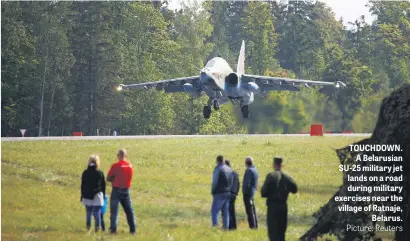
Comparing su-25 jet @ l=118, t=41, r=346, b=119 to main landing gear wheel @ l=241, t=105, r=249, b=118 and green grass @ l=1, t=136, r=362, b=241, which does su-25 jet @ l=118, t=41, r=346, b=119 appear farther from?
green grass @ l=1, t=136, r=362, b=241

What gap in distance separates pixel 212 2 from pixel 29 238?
86375 millimetres

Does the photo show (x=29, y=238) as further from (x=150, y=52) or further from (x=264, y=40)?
(x=264, y=40)

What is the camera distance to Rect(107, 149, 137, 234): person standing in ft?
65.2

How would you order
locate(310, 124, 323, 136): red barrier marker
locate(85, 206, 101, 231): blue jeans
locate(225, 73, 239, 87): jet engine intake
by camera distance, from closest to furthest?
locate(85, 206, 101, 231): blue jeans, locate(225, 73, 239, 87): jet engine intake, locate(310, 124, 323, 136): red barrier marker

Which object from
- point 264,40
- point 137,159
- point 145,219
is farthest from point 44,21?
point 145,219

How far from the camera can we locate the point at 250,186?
832 inches

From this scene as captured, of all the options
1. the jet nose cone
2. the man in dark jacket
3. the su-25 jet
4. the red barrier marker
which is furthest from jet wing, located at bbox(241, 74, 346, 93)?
the man in dark jacket

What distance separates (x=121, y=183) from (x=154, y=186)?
9598mm

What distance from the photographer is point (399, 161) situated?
62.3ft

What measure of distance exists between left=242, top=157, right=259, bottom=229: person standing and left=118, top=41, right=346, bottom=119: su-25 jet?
101ft

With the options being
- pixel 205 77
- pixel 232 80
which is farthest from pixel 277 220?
pixel 232 80

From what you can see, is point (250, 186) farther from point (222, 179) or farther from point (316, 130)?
point (316, 130)

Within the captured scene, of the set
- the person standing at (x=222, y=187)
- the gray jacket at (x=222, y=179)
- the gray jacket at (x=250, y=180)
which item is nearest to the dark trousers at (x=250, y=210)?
the gray jacket at (x=250, y=180)

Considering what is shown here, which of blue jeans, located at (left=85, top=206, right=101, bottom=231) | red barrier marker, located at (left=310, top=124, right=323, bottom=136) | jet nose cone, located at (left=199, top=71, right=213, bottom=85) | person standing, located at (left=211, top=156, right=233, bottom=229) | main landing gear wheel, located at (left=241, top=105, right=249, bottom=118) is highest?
jet nose cone, located at (left=199, top=71, right=213, bottom=85)
